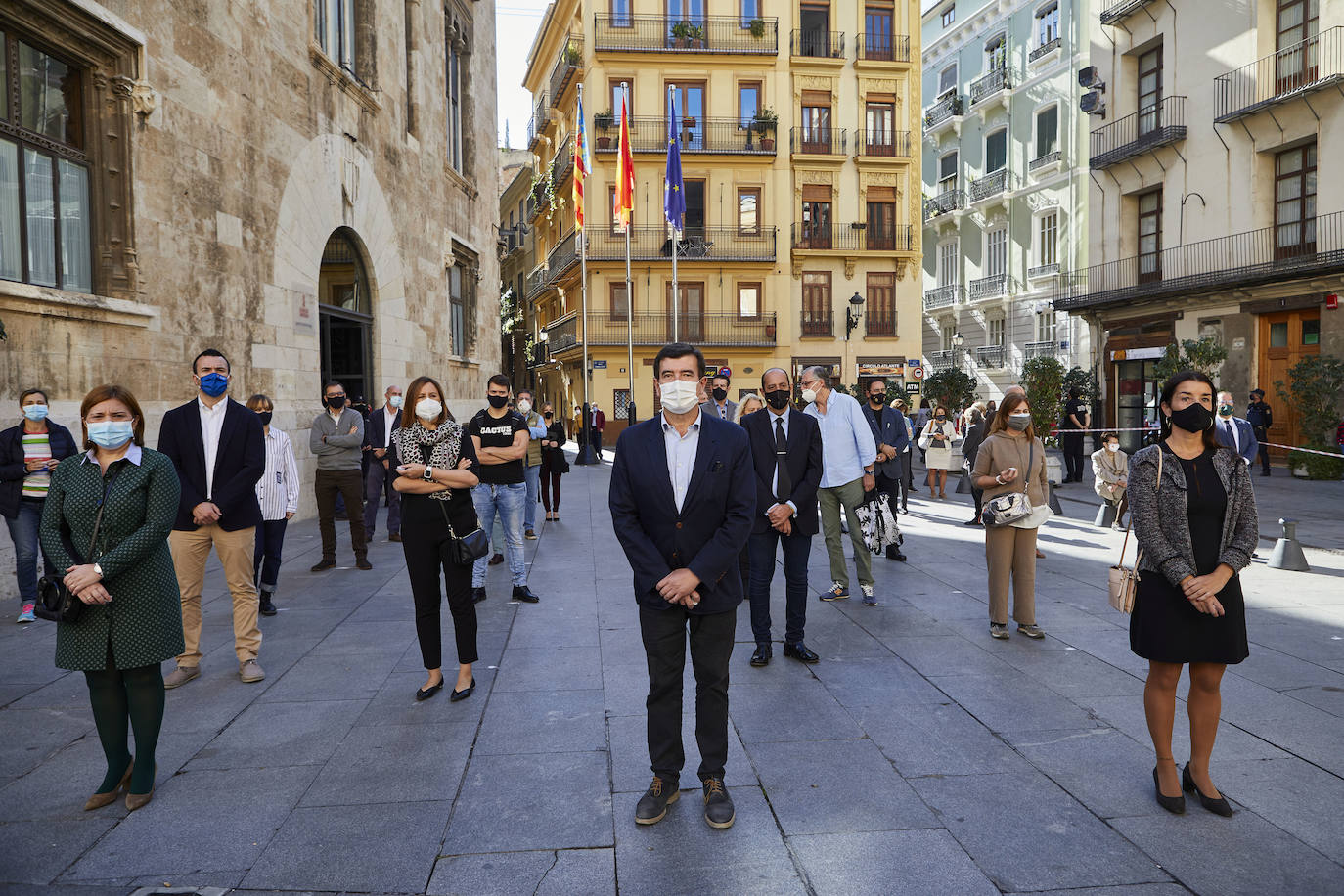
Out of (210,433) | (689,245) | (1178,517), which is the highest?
(689,245)

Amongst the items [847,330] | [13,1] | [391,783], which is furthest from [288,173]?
[847,330]

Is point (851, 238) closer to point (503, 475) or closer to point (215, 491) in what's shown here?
point (503, 475)

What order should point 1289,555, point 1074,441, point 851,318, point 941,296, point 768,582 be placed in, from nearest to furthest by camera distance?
point 768,582 < point 1289,555 < point 1074,441 < point 851,318 < point 941,296

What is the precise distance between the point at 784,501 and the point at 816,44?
37.7 meters

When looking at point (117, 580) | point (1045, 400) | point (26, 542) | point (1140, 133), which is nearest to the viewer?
point (117, 580)

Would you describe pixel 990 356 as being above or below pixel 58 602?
above

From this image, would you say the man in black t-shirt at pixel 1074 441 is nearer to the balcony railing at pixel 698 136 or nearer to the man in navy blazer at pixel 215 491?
the man in navy blazer at pixel 215 491

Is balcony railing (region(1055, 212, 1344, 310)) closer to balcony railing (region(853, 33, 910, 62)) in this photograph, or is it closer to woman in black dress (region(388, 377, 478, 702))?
balcony railing (region(853, 33, 910, 62))

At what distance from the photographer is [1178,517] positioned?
3.86m

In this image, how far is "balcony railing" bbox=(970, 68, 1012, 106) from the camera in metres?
36.2

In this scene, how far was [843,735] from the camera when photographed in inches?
182

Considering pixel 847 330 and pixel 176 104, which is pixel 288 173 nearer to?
pixel 176 104

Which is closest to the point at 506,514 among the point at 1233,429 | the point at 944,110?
the point at 1233,429

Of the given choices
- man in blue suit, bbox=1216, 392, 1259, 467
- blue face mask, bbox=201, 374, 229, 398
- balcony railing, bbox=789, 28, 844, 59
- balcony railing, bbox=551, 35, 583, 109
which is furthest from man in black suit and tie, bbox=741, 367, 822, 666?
balcony railing, bbox=789, 28, 844, 59
